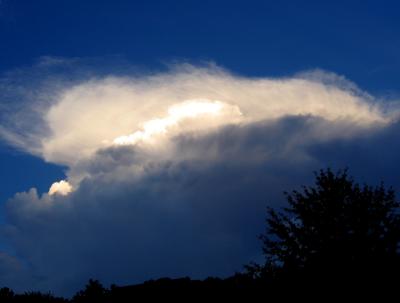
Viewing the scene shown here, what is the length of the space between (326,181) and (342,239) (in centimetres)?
485

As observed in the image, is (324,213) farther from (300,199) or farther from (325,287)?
(325,287)

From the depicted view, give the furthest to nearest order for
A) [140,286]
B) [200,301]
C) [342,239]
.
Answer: [342,239], [140,286], [200,301]

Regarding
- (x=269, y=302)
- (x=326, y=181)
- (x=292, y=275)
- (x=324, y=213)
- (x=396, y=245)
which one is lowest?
(x=269, y=302)

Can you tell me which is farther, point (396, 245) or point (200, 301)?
point (396, 245)

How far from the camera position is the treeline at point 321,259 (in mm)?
14578

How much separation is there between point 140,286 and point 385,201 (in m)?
16.0

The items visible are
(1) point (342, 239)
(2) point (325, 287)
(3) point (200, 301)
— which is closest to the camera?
(2) point (325, 287)

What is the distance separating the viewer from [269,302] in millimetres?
14539

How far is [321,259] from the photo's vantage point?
22344 mm

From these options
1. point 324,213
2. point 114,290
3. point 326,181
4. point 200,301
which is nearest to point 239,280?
point 200,301

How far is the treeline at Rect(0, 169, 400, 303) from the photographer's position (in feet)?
47.8

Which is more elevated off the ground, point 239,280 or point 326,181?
point 326,181

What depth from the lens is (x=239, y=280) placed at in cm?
1678

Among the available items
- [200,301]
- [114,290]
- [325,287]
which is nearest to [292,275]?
[325,287]
